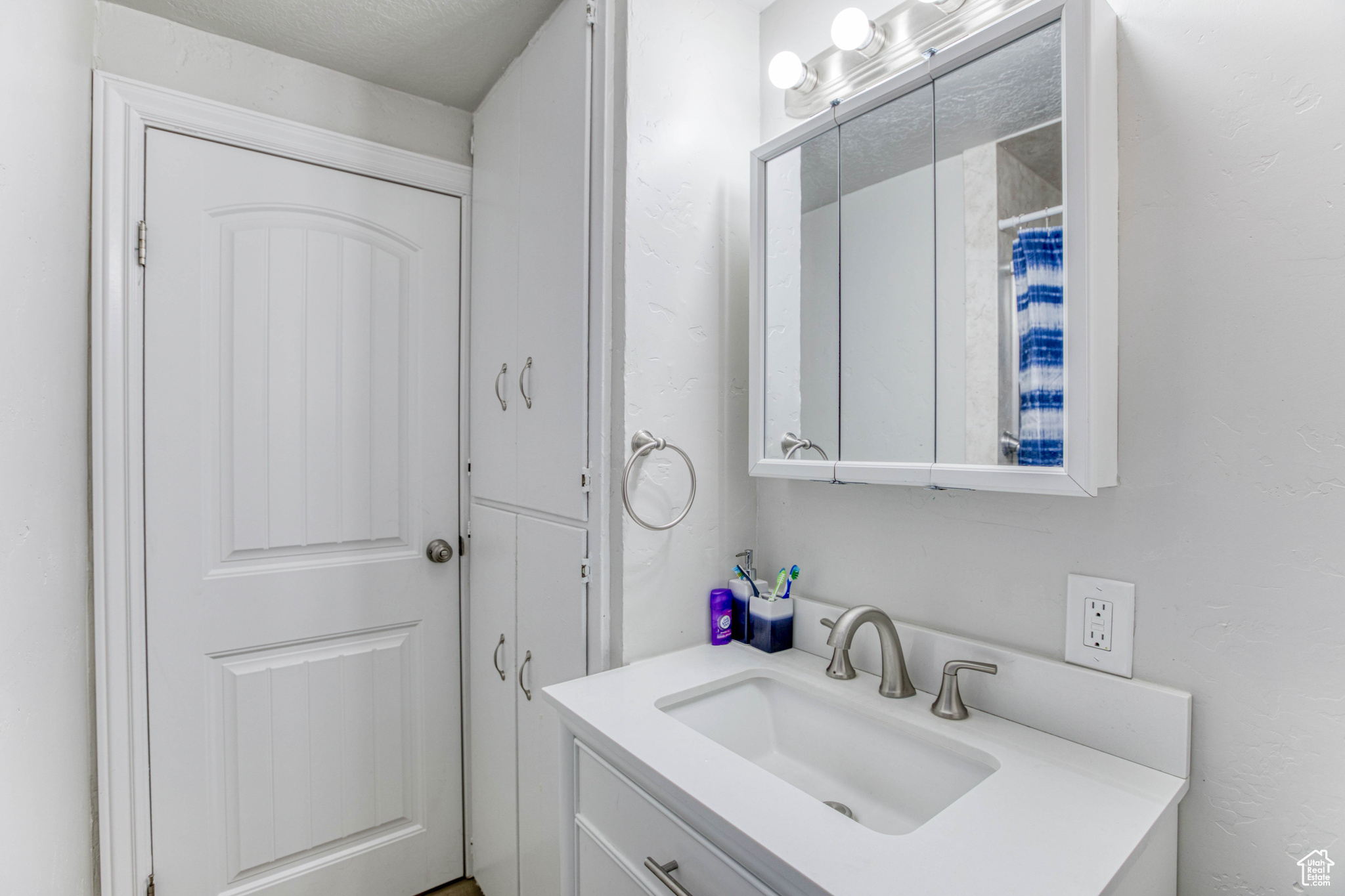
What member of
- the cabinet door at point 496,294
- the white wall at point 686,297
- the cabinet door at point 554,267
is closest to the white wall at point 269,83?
the cabinet door at point 496,294

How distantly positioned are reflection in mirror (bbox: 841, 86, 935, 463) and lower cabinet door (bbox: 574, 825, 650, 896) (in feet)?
2.35

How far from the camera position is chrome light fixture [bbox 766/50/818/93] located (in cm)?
117

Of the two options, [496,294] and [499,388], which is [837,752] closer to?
[499,388]

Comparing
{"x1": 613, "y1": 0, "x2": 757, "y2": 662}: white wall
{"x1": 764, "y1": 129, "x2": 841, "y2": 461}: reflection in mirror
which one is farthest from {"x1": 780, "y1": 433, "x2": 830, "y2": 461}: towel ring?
{"x1": 613, "y1": 0, "x2": 757, "y2": 662}: white wall

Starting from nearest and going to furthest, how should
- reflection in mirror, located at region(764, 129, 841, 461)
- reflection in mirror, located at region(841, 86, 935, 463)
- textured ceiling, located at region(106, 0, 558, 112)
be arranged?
1. reflection in mirror, located at region(841, 86, 935, 463)
2. reflection in mirror, located at region(764, 129, 841, 461)
3. textured ceiling, located at region(106, 0, 558, 112)

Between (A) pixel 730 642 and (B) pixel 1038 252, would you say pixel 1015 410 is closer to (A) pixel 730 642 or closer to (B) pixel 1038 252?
(B) pixel 1038 252

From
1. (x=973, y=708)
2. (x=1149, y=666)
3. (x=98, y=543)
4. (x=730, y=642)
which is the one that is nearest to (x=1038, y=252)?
(x=1149, y=666)

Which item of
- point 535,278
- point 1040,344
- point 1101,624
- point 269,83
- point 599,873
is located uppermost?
point 269,83

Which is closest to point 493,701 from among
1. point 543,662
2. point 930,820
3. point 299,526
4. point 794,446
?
point 543,662

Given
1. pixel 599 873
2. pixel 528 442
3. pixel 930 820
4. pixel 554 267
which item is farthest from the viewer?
pixel 528 442

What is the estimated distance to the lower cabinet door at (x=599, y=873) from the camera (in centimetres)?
89

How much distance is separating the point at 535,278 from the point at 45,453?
862mm

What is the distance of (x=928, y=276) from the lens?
989mm

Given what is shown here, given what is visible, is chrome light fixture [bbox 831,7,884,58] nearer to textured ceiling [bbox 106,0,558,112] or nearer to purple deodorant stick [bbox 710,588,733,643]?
textured ceiling [bbox 106,0,558,112]
